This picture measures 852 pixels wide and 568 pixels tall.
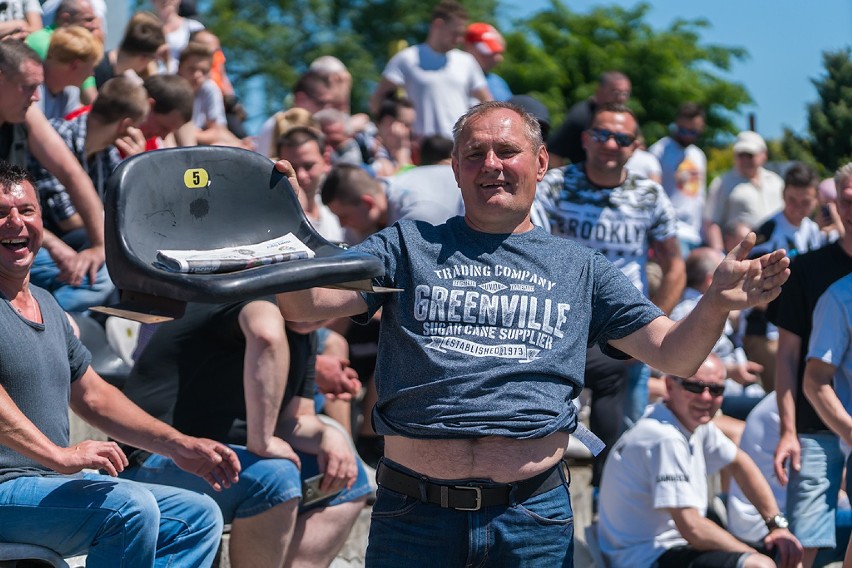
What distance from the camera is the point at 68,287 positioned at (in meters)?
6.05

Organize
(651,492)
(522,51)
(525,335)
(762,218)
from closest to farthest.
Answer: (525,335)
(651,492)
(762,218)
(522,51)

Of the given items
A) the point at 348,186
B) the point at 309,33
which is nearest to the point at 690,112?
the point at 348,186

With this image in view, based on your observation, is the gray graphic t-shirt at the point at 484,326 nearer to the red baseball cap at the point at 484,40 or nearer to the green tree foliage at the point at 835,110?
the green tree foliage at the point at 835,110

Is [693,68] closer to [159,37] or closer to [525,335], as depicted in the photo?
[159,37]

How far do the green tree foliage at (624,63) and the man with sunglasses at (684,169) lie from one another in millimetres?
27154

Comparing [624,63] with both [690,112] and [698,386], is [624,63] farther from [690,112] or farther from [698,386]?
[698,386]

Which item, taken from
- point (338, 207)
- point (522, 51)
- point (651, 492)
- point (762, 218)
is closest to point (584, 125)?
point (338, 207)

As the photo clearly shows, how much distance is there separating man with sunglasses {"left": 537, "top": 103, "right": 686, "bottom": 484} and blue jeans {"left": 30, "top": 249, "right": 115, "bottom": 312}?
2.19m

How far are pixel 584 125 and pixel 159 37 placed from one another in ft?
8.94

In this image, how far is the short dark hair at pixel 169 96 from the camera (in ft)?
22.3

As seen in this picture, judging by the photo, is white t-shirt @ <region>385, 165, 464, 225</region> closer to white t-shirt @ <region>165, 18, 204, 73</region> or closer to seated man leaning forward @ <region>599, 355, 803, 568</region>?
seated man leaning forward @ <region>599, 355, 803, 568</region>

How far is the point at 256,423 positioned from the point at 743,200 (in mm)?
7804

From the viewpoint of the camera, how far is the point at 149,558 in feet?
13.0

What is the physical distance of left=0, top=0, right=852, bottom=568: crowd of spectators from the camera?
4.80 meters
